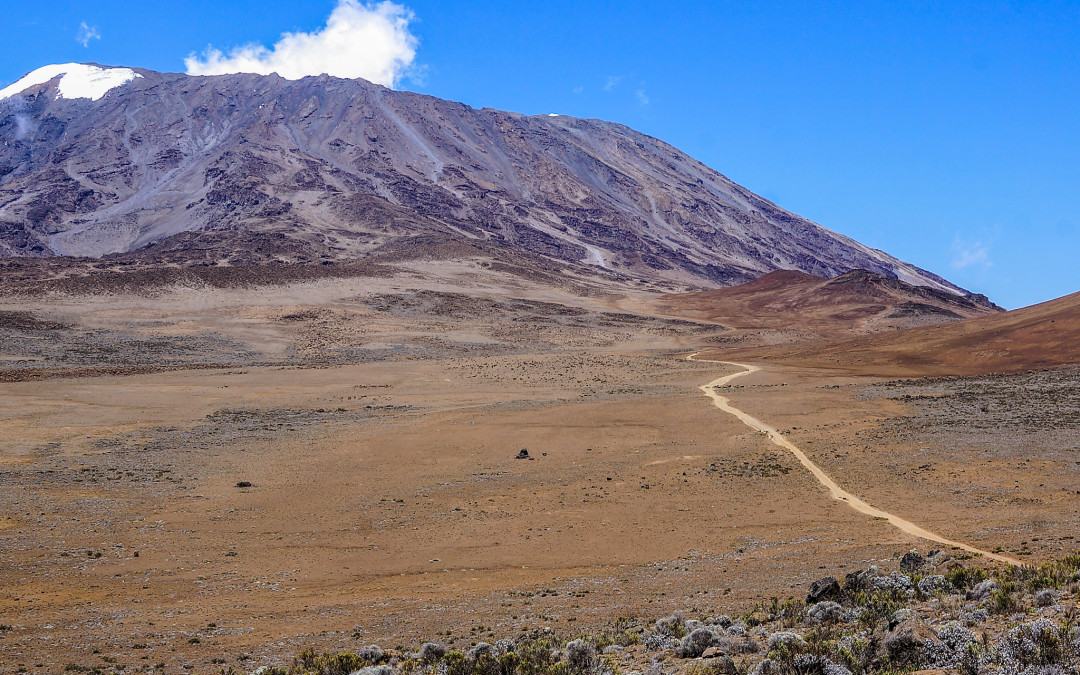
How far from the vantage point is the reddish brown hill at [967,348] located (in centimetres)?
4372

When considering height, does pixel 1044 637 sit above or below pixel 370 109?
below

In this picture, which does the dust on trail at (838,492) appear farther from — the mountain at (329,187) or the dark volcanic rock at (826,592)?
the mountain at (329,187)

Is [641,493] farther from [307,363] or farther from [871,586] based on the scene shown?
[307,363]

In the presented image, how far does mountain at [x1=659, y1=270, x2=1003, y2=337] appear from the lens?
280 feet

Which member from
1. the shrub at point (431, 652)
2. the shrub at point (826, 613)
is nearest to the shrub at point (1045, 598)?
the shrub at point (826, 613)

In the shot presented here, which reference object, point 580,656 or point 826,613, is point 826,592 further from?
point 580,656

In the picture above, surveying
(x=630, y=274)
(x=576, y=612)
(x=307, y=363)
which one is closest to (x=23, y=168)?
(x=630, y=274)

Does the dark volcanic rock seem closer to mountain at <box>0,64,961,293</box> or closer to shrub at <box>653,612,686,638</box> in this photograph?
shrub at <box>653,612,686,638</box>

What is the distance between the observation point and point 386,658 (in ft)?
30.7

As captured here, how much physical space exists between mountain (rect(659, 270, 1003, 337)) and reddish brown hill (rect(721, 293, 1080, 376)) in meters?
23.9

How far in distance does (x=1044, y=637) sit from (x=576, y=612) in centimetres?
611

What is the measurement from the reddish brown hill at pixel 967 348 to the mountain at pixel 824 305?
23872 mm

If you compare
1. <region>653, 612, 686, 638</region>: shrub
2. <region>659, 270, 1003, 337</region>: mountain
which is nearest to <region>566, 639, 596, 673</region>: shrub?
<region>653, 612, 686, 638</region>: shrub

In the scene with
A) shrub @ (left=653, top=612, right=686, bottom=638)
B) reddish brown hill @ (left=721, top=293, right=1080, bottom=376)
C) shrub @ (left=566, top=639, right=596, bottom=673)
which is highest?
reddish brown hill @ (left=721, top=293, right=1080, bottom=376)
